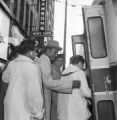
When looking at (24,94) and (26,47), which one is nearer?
(24,94)

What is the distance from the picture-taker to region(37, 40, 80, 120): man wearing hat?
3946mm

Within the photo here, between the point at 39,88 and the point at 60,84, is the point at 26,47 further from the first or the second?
the point at 60,84

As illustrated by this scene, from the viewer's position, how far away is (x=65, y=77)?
4434mm

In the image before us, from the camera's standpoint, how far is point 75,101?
14.0 feet

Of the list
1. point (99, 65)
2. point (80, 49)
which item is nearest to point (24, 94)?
point (99, 65)

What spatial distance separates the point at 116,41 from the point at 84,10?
0.89m

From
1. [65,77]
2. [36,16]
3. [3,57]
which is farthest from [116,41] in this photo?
[36,16]

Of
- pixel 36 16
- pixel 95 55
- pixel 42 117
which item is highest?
pixel 36 16

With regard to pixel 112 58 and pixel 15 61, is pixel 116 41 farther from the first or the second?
pixel 15 61

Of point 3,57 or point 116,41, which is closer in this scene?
point 116,41

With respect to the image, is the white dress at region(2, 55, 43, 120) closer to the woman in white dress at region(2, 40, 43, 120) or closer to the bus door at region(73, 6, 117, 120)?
the woman in white dress at region(2, 40, 43, 120)

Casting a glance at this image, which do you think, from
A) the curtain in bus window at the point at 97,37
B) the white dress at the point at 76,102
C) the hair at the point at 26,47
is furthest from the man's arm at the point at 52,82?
the curtain in bus window at the point at 97,37

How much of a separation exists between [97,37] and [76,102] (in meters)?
1.19

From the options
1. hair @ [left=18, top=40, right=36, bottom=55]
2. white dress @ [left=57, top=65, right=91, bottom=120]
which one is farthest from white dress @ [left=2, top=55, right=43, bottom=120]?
white dress @ [left=57, top=65, right=91, bottom=120]
